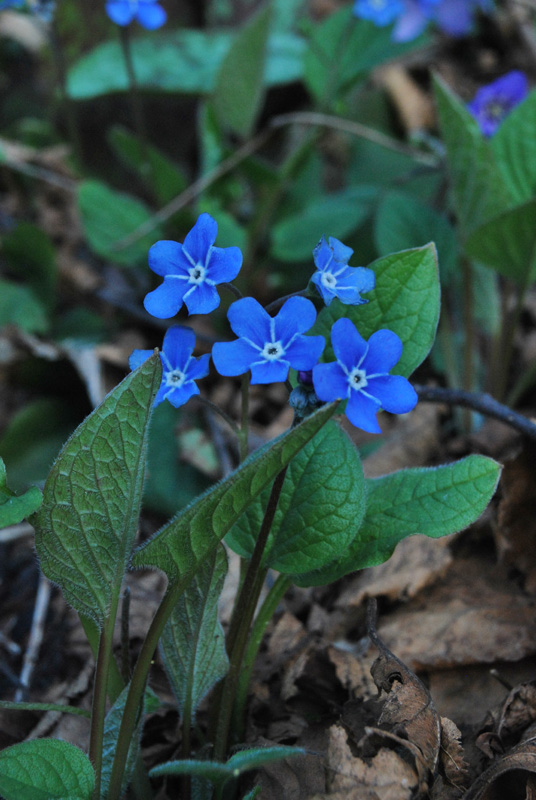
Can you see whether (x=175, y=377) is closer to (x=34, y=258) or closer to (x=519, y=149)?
(x=519, y=149)

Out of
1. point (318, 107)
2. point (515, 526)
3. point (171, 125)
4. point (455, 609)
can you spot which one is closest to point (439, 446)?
point (515, 526)

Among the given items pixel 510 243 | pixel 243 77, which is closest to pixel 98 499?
pixel 510 243

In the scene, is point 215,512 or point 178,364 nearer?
point 215,512

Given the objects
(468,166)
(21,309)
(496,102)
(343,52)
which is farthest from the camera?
(343,52)

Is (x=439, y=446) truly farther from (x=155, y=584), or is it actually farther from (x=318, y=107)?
(x=318, y=107)

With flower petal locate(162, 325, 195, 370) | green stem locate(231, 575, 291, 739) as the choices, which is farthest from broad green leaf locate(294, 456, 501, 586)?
flower petal locate(162, 325, 195, 370)
